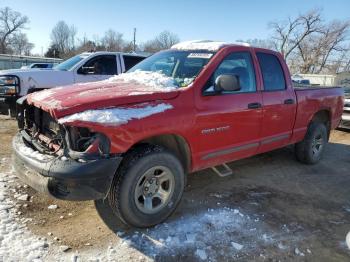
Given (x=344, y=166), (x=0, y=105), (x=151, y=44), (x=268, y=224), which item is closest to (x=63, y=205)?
(x=268, y=224)

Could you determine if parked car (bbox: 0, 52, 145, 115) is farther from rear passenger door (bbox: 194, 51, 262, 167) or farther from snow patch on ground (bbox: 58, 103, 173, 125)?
rear passenger door (bbox: 194, 51, 262, 167)

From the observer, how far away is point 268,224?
3822 millimetres

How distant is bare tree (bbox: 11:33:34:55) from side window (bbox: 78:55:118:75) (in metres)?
87.3

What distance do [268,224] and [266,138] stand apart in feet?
4.69

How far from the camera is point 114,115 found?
3131 mm

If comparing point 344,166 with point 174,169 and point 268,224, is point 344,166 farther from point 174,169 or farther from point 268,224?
point 174,169

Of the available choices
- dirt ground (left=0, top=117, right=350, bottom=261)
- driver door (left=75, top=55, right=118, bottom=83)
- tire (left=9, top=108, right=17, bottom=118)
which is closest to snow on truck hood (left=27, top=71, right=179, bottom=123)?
dirt ground (left=0, top=117, right=350, bottom=261)

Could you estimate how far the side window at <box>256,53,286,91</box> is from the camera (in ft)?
15.8

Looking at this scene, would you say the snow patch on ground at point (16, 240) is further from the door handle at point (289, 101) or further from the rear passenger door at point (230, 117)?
the door handle at point (289, 101)

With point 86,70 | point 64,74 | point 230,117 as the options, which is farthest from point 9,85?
point 230,117

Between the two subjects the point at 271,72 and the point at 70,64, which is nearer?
the point at 271,72

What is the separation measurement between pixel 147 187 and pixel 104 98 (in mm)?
1006

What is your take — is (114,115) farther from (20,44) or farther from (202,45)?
(20,44)

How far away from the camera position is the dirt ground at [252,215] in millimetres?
3287
